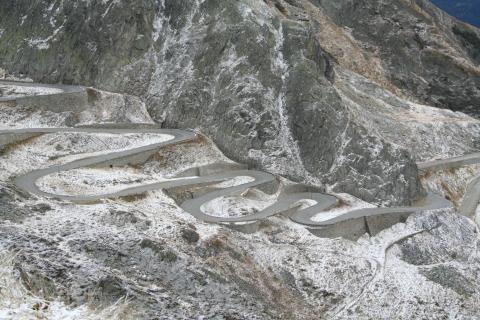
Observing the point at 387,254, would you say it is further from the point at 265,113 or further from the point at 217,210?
the point at 265,113

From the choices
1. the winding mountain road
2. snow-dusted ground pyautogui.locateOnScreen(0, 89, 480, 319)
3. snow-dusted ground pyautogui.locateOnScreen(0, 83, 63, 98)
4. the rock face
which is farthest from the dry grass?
snow-dusted ground pyautogui.locateOnScreen(0, 83, 63, 98)

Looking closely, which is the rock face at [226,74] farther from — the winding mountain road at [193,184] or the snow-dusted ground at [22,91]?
the snow-dusted ground at [22,91]

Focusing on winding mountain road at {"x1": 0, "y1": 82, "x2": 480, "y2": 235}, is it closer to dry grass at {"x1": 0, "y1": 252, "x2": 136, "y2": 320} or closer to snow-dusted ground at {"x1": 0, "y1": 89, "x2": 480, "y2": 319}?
snow-dusted ground at {"x1": 0, "y1": 89, "x2": 480, "y2": 319}

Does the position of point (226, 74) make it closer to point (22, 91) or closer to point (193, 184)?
point (193, 184)

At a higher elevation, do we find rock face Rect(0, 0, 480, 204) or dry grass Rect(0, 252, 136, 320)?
rock face Rect(0, 0, 480, 204)

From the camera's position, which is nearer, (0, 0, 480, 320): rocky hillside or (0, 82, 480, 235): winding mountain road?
(0, 0, 480, 320): rocky hillside

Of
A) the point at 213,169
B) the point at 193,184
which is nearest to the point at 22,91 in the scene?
the point at 213,169

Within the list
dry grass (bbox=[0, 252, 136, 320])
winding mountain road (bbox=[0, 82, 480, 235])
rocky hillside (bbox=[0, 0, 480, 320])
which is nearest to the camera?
dry grass (bbox=[0, 252, 136, 320])

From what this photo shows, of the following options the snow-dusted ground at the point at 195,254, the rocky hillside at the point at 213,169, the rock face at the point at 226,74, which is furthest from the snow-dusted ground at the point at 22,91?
the rock face at the point at 226,74
